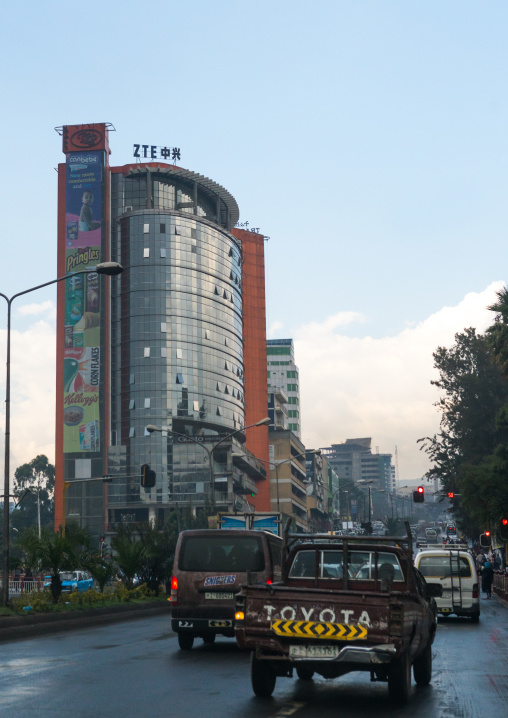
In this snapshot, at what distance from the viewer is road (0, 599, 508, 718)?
9.00m

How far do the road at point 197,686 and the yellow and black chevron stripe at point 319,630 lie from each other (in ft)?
2.31

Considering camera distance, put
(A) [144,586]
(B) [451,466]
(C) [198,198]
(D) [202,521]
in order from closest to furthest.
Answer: (A) [144,586]
(B) [451,466]
(D) [202,521]
(C) [198,198]

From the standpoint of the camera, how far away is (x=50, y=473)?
147m

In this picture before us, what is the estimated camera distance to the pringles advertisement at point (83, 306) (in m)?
110

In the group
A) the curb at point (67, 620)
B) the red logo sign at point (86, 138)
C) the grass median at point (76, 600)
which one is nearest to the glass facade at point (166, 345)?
the red logo sign at point (86, 138)

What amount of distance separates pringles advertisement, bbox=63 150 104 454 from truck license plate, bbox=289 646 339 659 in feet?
337

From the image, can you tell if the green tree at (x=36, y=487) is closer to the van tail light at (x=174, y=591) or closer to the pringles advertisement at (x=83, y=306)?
the pringles advertisement at (x=83, y=306)

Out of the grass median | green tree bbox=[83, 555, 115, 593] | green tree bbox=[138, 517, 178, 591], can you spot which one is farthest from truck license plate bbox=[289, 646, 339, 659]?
green tree bbox=[138, 517, 178, 591]

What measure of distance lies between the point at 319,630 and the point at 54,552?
15394 millimetres

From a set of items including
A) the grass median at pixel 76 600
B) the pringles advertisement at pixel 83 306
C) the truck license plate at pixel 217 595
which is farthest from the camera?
the pringles advertisement at pixel 83 306

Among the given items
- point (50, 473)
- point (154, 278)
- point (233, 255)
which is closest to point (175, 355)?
point (154, 278)

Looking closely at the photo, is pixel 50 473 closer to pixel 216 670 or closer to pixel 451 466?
pixel 451 466

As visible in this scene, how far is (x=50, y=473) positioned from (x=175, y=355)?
44057 millimetres

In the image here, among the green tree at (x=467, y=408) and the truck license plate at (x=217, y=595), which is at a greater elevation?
the green tree at (x=467, y=408)
